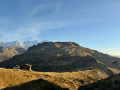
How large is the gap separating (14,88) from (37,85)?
9165 millimetres

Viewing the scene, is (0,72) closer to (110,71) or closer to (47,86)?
(47,86)

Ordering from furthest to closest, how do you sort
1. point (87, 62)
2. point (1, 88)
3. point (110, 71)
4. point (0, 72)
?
point (87, 62), point (110, 71), point (0, 72), point (1, 88)

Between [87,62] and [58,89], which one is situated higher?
[87,62]

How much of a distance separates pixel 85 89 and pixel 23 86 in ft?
76.1

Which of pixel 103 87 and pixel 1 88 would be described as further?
pixel 1 88

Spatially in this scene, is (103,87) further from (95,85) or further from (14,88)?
(14,88)

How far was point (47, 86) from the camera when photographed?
48688 mm

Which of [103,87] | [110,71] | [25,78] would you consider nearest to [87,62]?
[110,71]

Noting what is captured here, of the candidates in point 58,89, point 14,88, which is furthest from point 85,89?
point 14,88

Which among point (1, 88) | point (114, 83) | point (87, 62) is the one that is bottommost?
point (1, 88)

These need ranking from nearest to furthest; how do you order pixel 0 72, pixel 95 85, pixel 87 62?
1. pixel 95 85
2. pixel 0 72
3. pixel 87 62

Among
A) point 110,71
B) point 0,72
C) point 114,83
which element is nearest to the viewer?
point 114,83

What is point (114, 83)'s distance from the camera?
46188mm

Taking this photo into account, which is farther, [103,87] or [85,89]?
[85,89]
